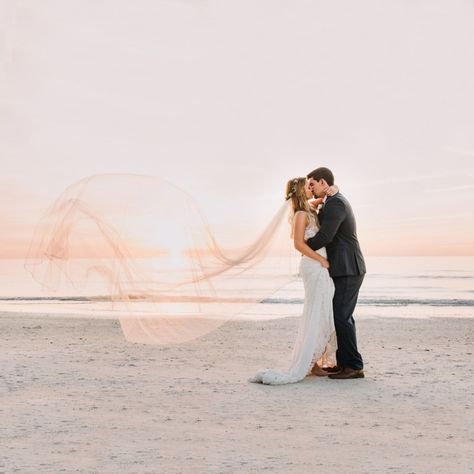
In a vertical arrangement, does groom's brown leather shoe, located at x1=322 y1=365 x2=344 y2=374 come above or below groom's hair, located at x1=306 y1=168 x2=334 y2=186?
below

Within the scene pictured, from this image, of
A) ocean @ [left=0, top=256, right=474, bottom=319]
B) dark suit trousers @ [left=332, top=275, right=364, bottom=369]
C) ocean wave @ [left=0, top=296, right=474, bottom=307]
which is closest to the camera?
dark suit trousers @ [left=332, top=275, right=364, bottom=369]

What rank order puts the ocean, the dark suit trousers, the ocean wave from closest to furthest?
1. the dark suit trousers
2. the ocean
3. the ocean wave

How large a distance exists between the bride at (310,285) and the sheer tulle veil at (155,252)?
37 centimetres

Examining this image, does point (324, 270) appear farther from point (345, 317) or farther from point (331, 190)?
point (331, 190)

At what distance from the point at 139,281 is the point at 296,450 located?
15.6ft

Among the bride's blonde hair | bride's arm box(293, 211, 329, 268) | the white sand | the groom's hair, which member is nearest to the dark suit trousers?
the white sand

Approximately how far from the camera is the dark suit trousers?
9414mm

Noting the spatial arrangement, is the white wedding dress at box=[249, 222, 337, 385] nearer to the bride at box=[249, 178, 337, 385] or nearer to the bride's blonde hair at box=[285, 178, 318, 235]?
the bride at box=[249, 178, 337, 385]

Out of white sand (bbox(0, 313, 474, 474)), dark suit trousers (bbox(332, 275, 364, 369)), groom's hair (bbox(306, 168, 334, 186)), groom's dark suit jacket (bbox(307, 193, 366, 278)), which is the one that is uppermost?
groom's hair (bbox(306, 168, 334, 186))

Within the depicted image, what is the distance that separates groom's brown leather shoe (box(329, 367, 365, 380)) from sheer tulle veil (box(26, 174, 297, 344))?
4.76ft

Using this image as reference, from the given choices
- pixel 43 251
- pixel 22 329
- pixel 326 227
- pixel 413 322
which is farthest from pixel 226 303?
pixel 413 322

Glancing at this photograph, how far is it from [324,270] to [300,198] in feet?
3.36

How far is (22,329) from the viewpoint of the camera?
1576cm

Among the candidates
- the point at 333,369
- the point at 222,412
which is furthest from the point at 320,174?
the point at 222,412
